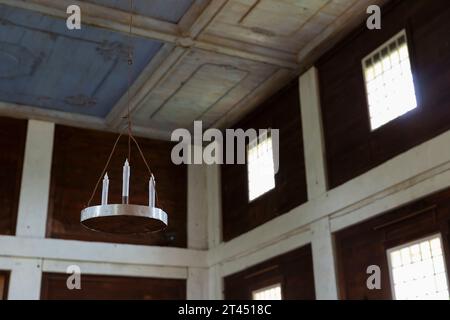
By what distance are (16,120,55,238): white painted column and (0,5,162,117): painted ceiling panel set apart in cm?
53

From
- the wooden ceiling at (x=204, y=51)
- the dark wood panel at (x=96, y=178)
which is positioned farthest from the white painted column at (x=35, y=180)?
the wooden ceiling at (x=204, y=51)

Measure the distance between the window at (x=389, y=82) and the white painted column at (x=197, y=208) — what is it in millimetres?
4835

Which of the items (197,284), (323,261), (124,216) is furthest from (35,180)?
(124,216)

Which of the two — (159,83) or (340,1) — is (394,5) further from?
(159,83)

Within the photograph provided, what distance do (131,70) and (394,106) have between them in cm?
416

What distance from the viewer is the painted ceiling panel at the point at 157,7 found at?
8211mm

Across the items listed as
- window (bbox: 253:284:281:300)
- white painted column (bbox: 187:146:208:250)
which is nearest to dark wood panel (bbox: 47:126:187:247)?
white painted column (bbox: 187:146:208:250)

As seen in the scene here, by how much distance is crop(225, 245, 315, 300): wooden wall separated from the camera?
30.3 ft

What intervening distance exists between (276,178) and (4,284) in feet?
15.5

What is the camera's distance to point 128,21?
848 cm
